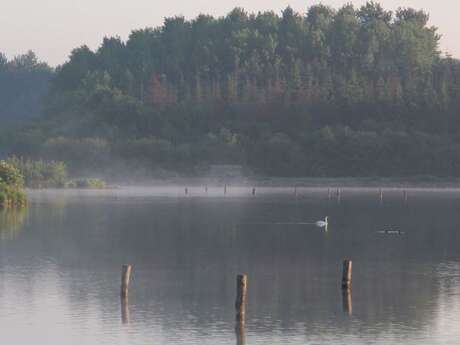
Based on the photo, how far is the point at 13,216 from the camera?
123 metres

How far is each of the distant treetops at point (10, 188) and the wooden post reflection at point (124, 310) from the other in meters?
76.1

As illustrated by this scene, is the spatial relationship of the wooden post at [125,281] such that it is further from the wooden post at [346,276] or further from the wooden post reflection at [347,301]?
the wooden post at [346,276]

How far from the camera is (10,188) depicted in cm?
13725

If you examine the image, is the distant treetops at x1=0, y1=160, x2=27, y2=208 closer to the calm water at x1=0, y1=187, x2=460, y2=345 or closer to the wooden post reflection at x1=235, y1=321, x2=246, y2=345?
the calm water at x1=0, y1=187, x2=460, y2=345

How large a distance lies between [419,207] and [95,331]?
97937 mm

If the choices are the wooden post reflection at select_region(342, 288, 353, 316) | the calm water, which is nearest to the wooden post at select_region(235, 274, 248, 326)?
the calm water

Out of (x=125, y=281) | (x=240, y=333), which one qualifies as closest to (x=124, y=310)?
(x=125, y=281)

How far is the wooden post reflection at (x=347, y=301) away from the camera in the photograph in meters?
58.3

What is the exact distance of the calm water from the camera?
52625 mm

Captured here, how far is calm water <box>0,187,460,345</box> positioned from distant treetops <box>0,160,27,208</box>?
371 centimetres

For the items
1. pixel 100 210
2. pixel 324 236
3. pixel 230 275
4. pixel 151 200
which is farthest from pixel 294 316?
pixel 151 200

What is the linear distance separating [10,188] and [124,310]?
81.9m

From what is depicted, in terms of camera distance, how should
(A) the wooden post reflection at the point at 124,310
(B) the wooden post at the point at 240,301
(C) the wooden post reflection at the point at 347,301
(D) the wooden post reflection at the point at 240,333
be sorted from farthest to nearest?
(C) the wooden post reflection at the point at 347,301 → (A) the wooden post reflection at the point at 124,310 → (B) the wooden post at the point at 240,301 → (D) the wooden post reflection at the point at 240,333

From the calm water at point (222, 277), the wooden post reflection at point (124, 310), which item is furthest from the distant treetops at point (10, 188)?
the wooden post reflection at point (124, 310)
